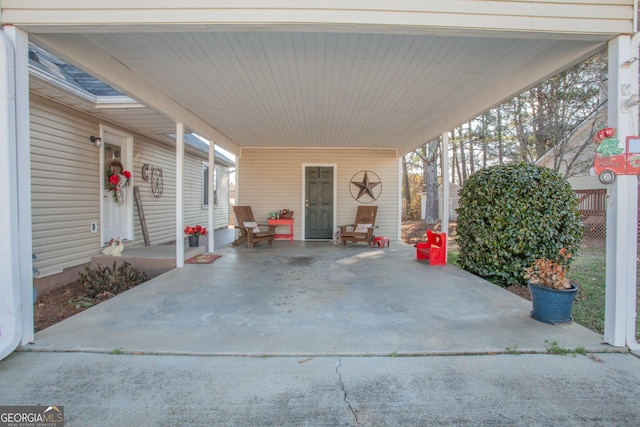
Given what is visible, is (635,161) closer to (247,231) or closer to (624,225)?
(624,225)

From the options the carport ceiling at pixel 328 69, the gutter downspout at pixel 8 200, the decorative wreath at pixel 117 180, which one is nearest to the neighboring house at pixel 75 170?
the decorative wreath at pixel 117 180

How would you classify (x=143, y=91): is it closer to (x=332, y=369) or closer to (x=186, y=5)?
(x=186, y=5)

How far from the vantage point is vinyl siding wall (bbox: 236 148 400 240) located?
8180 millimetres

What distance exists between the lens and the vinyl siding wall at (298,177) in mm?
8180

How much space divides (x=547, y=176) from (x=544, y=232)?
2.30 feet

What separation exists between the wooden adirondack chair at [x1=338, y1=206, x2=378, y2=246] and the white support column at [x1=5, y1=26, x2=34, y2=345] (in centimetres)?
552

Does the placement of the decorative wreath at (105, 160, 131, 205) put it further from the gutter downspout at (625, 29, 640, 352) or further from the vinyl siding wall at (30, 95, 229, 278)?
the gutter downspout at (625, 29, 640, 352)

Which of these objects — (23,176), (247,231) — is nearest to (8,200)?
(23,176)

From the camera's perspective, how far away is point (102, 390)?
171 cm

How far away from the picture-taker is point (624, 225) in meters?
2.22

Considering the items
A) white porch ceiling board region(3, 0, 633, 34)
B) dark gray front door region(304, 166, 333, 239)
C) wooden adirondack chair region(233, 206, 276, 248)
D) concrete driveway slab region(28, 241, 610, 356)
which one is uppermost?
white porch ceiling board region(3, 0, 633, 34)

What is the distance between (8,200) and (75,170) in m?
2.83

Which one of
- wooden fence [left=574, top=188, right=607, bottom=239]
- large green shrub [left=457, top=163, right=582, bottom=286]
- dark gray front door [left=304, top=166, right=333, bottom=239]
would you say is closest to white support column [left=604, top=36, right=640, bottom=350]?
large green shrub [left=457, top=163, right=582, bottom=286]

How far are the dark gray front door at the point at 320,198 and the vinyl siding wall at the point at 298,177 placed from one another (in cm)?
17
